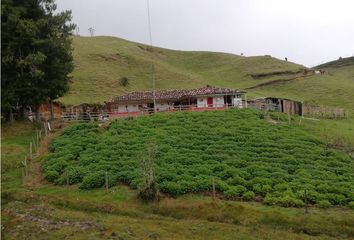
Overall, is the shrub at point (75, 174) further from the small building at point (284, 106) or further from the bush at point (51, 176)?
the small building at point (284, 106)

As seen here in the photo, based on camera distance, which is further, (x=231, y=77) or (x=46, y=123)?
(x=231, y=77)

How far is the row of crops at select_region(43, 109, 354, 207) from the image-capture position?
32250 mm

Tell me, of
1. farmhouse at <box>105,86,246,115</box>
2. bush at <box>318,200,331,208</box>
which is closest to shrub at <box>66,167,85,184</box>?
bush at <box>318,200,331,208</box>

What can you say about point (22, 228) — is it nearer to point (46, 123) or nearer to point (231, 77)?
point (46, 123)

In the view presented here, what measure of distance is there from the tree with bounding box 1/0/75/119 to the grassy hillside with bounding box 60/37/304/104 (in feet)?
66.7

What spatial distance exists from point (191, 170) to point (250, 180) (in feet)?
15.1

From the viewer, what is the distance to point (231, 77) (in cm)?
11062

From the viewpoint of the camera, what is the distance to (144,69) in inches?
4141

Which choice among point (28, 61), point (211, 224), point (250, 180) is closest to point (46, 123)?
point (28, 61)

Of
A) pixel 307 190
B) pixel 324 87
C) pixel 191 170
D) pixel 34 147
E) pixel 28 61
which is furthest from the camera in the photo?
pixel 324 87

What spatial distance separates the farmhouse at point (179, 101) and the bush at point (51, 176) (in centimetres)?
2569

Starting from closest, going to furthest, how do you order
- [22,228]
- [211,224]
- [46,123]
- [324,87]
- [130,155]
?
[22,228] < [211,224] < [130,155] < [46,123] < [324,87]

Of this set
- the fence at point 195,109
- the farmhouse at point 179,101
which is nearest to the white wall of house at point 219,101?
the farmhouse at point 179,101

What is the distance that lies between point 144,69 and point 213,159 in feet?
229
